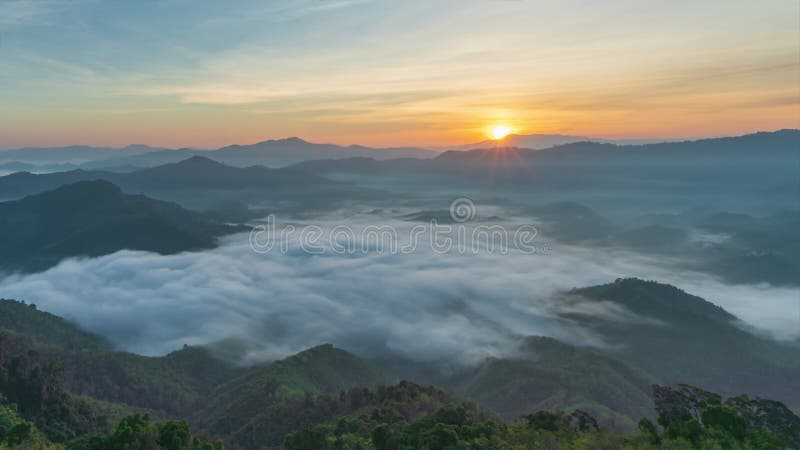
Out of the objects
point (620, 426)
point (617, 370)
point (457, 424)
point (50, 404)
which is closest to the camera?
point (457, 424)

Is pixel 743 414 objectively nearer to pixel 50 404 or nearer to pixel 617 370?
pixel 50 404

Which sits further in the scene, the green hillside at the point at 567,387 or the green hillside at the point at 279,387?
the green hillside at the point at 567,387

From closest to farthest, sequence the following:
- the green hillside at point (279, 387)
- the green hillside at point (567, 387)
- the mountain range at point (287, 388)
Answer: the mountain range at point (287, 388)
the green hillside at point (279, 387)
the green hillside at point (567, 387)

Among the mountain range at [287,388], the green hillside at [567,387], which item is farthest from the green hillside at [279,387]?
the green hillside at [567,387]

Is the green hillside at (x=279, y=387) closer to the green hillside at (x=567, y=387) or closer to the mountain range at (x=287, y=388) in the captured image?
the mountain range at (x=287, y=388)

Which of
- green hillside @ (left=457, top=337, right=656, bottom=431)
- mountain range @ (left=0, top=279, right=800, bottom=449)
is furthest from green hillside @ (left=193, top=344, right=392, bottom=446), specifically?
green hillside @ (left=457, top=337, right=656, bottom=431)

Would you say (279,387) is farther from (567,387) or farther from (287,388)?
(567,387)

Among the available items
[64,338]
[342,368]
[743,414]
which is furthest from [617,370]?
[64,338]

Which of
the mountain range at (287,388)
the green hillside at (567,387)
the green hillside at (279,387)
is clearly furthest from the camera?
the green hillside at (567,387)

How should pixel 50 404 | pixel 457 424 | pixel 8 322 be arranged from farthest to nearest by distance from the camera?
pixel 8 322, pixel 50 404, pixel 457 424

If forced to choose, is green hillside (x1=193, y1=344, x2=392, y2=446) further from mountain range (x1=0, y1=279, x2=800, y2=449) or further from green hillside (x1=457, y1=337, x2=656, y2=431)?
green hillside (x1=457, y1=337, x2=656, y2=431)

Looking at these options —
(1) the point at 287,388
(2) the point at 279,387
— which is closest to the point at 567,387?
(1) the point at 287,388
